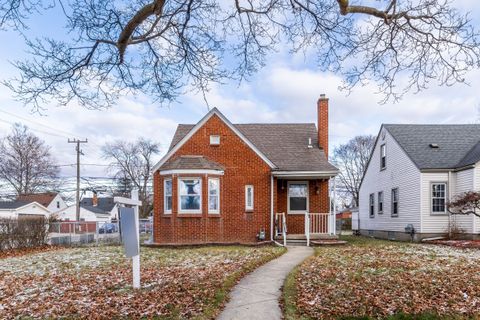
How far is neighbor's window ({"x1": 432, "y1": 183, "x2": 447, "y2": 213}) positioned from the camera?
1908 cm

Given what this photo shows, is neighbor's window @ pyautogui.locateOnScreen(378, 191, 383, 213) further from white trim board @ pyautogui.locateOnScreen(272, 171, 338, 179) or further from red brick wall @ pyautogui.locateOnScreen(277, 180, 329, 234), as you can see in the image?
white trim board @ pyautogui.locateOnScreen(272, 171, 338, 179)

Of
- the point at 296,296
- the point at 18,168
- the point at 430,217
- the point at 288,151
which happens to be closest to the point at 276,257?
the point at 296,296

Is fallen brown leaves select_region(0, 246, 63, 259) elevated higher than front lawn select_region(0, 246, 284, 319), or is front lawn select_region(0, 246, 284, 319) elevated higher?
front lawn select_region(0, 246, 284, 319)

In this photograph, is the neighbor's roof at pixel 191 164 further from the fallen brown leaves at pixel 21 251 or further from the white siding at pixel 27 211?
the white siding at pixel 27 211

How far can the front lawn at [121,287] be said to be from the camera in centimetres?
627

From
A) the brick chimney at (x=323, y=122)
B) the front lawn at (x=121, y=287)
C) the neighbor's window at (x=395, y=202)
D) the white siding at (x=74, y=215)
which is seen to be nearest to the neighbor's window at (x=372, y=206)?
the neighbor's window at (x=395, y=202)

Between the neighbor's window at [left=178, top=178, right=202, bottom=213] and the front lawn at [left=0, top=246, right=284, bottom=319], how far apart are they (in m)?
4.11

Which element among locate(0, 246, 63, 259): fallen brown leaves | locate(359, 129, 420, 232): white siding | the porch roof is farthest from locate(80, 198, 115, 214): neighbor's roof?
the porch roof

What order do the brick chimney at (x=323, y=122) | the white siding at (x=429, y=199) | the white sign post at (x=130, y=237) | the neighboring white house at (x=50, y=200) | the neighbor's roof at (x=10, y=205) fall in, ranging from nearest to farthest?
the white sign post at (x=130, y=237), the white siding at (x=429, y=199), the brick chimney at (x=323, y=122), the neighbor's roof at (x=10, y=205), the neighboring white house at (x=50, y=200)

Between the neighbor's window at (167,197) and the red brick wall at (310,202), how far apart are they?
4762 mm

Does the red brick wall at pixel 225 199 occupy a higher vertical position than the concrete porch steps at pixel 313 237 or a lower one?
higher

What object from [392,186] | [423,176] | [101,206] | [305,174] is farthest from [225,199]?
[101,206]

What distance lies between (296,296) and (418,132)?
17.4 m

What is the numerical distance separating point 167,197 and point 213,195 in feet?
5.98
